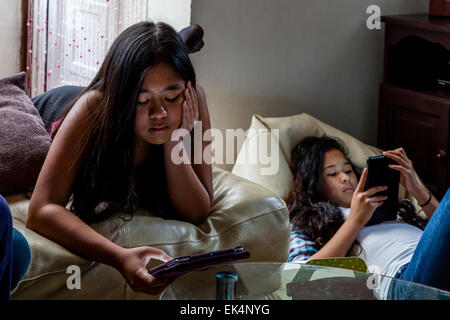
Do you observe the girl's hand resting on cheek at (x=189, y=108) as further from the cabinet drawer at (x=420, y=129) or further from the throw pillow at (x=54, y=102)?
the cabinet drawer at (x=420, y=129)

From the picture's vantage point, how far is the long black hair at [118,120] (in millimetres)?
1562

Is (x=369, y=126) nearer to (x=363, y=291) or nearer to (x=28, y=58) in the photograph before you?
(x=28, y=58)

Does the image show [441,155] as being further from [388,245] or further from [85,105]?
[85,105]

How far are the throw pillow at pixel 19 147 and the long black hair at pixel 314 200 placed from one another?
812mm

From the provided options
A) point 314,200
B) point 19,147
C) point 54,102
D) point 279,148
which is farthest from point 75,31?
→ point 314,200

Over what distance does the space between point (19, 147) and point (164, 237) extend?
0.46m

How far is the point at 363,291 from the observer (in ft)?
4.16

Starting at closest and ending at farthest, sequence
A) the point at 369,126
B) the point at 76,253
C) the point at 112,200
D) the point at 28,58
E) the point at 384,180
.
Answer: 1. the point at 76,253
2. the point at 112,200
3. the point at 384,180
4. the point at 28,58
5. the point at 369,126

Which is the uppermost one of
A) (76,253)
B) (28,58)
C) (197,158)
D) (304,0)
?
(304,0)

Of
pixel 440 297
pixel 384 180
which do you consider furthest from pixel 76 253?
pixel 384 180

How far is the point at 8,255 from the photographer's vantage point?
1.21 metres

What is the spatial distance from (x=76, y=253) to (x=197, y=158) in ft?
1.40

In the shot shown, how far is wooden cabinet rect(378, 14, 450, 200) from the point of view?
254 centimetres

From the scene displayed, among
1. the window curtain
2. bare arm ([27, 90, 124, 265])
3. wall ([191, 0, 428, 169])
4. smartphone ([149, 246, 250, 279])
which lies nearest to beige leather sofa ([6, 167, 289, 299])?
bare arm ([27, 90, 124, 265])
